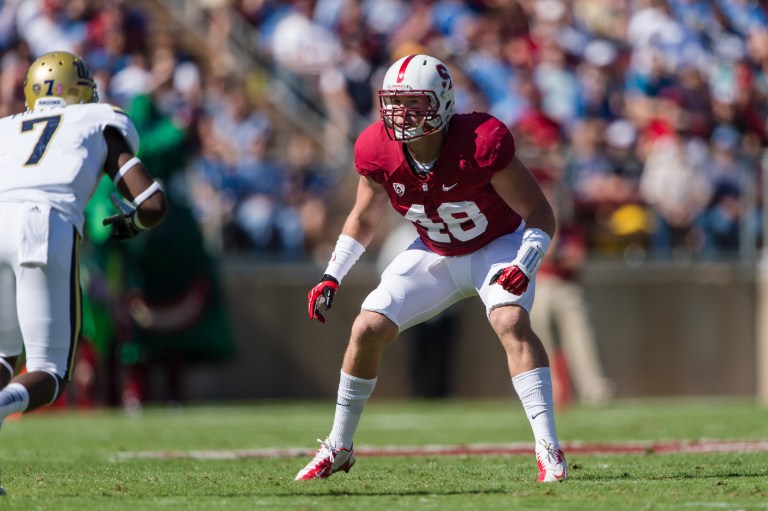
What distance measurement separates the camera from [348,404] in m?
6.09

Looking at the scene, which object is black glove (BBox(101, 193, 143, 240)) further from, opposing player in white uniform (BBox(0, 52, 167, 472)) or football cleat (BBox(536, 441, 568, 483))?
football cleat (BBox(536, 441, 568, 483))

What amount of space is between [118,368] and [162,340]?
0.86 metres

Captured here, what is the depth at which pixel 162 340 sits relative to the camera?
1305 cm

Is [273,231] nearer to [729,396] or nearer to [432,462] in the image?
[729,396]

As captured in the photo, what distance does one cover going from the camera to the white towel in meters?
5.34

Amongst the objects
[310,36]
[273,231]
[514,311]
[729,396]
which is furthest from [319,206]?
[514,311]

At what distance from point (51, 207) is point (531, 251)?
1.90m

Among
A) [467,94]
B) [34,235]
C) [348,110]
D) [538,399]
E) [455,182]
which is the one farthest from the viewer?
[348,110]

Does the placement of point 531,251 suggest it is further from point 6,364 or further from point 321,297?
point 6,364

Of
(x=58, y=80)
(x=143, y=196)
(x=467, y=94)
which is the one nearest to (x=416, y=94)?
(x=143, y=196)

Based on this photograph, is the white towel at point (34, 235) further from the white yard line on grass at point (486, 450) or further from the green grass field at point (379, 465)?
the white yard line on grass at point (486, 450)

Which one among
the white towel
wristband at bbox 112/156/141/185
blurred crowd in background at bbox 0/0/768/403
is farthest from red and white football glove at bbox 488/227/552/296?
blurred crowd in background at bbox 0/0/768/403

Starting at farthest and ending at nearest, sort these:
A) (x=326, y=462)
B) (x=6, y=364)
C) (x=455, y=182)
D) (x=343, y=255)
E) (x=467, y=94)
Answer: (x=467, y=94) → (x=343, y=255) → (x=326, y=462) → (x=455, y=182) → (x=6, y=364)

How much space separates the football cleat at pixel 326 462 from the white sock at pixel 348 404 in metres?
0.03
